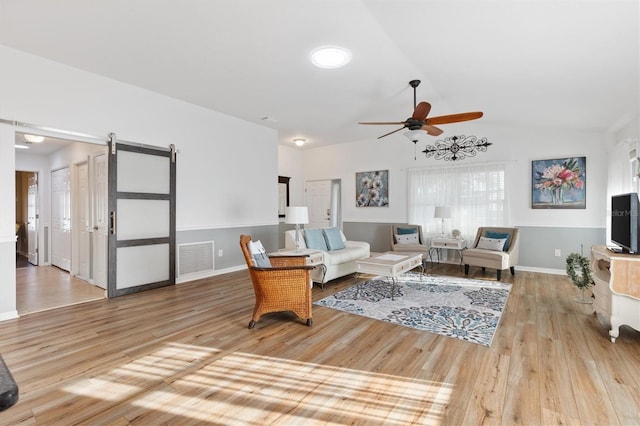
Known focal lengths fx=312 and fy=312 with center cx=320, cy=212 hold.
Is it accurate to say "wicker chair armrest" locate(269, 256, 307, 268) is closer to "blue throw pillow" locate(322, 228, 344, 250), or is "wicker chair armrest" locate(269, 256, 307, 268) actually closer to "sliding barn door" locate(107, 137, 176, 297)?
"blue throw pillow" locate(322, 228, 344, 250)

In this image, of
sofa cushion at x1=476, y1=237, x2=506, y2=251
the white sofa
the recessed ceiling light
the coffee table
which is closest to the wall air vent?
the white sofa

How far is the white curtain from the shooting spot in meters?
5.86

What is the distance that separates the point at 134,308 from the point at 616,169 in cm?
676


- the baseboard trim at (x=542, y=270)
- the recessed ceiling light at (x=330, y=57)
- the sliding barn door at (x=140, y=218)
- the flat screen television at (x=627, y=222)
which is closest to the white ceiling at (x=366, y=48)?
the recessed ceiling light at (x=330, y=57)

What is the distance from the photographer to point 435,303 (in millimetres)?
3822

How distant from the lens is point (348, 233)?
7883 mm

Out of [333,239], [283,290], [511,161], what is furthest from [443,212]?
[283,290]

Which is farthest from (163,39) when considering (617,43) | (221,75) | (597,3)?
(617,43)

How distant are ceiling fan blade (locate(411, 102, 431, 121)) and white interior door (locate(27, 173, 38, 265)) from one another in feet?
25.0

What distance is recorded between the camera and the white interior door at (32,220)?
6.53 meters

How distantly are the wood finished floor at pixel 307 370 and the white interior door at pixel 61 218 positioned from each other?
2751 mm

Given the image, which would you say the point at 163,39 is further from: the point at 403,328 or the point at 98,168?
the point at 403,328

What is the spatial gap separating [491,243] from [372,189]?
2.90 metres

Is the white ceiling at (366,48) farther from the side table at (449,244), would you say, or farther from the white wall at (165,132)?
the side table at (449,244)
